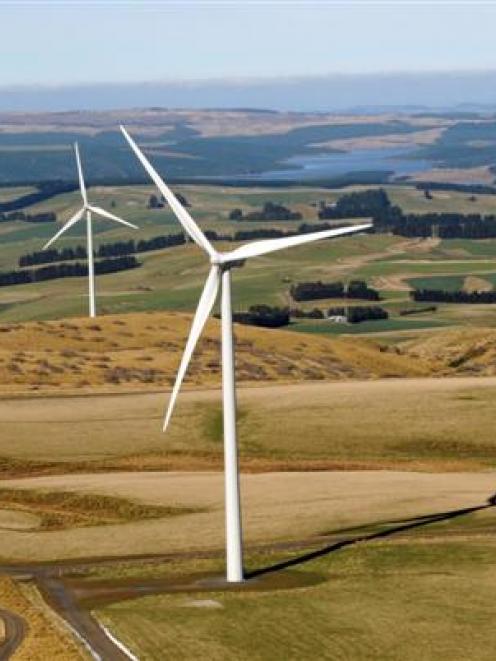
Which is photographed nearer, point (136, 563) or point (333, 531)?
point (136, 563)

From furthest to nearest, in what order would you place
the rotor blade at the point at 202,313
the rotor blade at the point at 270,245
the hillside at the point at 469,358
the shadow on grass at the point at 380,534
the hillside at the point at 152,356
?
the hillside at the point at 469,358 → the hillside at the point at 152,356 → the shadow on grass at the point at 380,534 → the rotor blade at the point at 202,313 → the rotor blade at the point at 270,245

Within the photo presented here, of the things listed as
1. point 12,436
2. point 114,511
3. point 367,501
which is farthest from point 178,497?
point 12,436

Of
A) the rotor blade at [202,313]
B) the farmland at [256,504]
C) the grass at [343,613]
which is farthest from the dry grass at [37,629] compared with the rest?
the rotor blade at [202,313]

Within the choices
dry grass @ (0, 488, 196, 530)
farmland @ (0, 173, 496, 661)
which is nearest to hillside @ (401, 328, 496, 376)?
farmland @ (0, 173, 496, 661)

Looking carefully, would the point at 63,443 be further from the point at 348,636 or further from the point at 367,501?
the point at 348,636

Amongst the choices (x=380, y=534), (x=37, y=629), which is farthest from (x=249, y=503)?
(x=37, y=629)

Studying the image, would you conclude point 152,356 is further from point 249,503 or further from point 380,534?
point 380,534

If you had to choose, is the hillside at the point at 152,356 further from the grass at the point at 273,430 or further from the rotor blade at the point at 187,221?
the rotor blade at the point at 187,221
